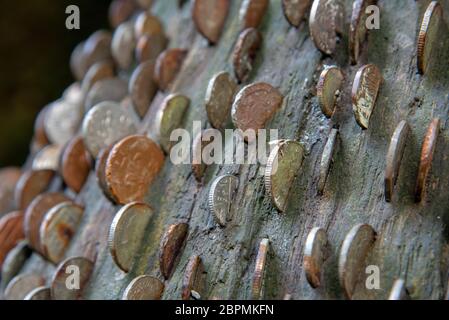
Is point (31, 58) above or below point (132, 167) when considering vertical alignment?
above

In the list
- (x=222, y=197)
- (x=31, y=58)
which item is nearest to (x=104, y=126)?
(x=222, y=197)

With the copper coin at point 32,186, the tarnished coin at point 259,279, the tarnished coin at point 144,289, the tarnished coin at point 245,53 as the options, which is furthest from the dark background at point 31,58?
the tarnished coin at point 259,279

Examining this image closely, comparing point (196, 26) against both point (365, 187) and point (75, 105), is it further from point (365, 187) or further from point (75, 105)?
point (365, 187)

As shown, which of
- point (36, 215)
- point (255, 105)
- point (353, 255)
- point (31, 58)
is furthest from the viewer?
point (31, 58)

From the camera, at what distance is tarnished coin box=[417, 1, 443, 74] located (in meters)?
0.92

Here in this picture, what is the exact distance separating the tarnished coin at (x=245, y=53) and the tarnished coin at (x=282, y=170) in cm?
23

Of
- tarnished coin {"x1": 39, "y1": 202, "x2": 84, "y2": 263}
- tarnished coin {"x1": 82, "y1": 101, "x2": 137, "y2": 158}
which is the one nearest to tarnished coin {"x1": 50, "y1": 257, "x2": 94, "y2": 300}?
tarnished coin {"x1": 39, "y1": 202, "x2": 84, "y2": 263}

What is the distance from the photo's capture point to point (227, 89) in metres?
1.07

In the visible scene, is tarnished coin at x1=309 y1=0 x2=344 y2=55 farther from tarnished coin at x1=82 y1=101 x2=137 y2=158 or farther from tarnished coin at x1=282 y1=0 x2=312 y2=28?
tarnished coin at x1=82 y1=101 x2=137 y2=158

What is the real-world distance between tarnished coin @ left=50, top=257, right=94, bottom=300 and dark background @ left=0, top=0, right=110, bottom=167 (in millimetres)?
1460

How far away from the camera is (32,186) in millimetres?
1383

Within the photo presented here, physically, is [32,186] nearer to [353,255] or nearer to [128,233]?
[128,233]

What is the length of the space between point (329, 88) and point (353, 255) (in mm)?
273

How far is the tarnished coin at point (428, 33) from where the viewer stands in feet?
3.02
